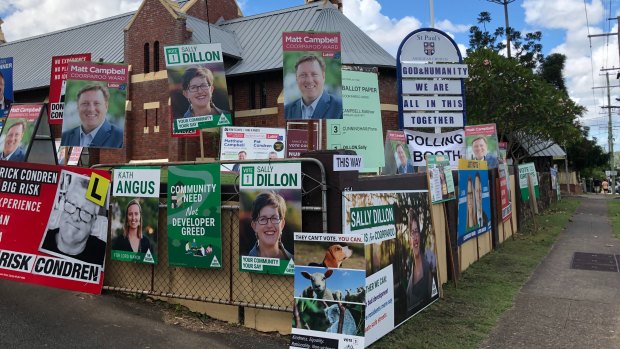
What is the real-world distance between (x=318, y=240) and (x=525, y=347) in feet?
9.04

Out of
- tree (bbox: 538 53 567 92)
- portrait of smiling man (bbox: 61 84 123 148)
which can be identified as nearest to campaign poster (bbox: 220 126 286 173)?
portrait of smiling man (bbox: 61 84 123 148)

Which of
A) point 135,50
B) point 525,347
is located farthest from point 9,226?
point 135,50

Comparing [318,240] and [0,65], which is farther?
[0,65]

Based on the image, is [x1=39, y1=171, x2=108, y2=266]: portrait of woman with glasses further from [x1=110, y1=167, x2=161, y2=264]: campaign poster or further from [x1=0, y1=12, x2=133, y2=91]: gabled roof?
[x1=0, y1=12, x2=133, y2=91]: gabled roof

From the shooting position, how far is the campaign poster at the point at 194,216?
6.05 metres

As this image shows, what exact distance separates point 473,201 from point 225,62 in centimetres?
2678

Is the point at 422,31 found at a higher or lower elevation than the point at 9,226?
higher

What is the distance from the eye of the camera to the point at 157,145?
32.8m

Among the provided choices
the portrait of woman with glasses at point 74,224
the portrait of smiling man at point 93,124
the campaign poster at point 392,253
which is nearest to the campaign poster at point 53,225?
the portrait of woman with glasses at point 74,224

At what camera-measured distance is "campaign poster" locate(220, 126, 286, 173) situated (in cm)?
1470

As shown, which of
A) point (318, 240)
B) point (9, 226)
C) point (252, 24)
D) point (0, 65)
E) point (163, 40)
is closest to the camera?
point (318, 240)

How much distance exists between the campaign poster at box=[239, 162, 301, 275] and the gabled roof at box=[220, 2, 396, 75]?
25.8m

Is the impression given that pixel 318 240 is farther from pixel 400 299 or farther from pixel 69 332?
pixel 69 332

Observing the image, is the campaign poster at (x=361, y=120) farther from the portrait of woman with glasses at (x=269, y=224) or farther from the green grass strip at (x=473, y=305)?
the portrait of woman with glasses at (x=269, y=224)
